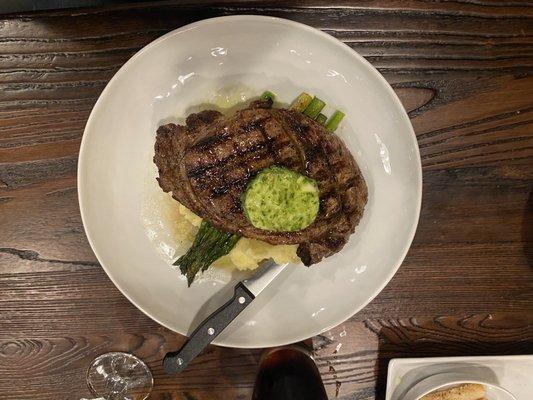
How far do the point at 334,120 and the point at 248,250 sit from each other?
3.04 feet

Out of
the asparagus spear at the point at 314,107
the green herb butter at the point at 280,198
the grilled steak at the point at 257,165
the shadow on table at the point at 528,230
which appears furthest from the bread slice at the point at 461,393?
the asparagus spear at the point at 314,107

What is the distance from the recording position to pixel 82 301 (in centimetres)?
340

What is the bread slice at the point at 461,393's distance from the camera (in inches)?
132

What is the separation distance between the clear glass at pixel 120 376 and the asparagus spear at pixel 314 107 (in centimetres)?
195

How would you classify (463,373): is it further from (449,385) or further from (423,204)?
(423,204)

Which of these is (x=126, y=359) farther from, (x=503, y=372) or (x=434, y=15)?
(x=434, y=15)

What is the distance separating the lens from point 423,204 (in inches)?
131

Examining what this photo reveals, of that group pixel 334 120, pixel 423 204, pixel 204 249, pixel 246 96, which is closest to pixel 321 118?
pixel 334 120

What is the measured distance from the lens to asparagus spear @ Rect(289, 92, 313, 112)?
10.1 feet

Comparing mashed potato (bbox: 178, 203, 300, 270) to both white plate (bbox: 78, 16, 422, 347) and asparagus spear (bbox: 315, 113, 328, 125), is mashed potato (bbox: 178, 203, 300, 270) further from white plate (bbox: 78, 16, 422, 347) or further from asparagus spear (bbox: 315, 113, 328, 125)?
asparagus spear (bbox: 315, 113, 328, 125)

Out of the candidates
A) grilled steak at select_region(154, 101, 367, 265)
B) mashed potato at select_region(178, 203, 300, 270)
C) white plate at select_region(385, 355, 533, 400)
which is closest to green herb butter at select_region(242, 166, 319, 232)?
grilled steak at select_region(154, 101, 367, 265)

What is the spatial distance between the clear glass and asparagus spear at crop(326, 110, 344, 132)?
1.95 m

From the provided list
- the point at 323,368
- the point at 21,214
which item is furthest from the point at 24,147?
the point at 323,368

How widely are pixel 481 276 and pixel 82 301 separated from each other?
2.63m
